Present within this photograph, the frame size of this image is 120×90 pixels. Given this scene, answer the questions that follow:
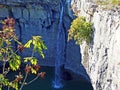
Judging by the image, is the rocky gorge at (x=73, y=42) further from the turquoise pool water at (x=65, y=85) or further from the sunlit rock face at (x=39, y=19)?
the turquoise pool water at (x=65, y=85)

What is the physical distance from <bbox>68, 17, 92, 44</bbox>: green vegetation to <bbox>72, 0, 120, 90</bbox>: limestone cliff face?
0.86 ft

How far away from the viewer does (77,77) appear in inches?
781

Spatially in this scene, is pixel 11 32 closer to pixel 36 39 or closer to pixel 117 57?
pixel 36 39

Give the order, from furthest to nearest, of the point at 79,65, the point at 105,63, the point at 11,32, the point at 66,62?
the point at 66,62 < the point at 79,65 < the point at 105,63 < the point at 11,32

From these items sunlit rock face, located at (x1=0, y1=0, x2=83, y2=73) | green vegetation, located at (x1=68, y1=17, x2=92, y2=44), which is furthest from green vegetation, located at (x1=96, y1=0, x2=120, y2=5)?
sunlit rock face, located at (x1=0, y1=0, x2=83, y2=73)

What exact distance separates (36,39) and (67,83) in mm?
15145

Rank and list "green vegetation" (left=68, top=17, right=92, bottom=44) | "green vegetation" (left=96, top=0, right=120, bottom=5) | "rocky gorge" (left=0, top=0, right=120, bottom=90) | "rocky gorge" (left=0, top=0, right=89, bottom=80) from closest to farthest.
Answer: "rocky gorge" (left=0, top=0, right=120, bottom=90), "green vegetation" (left=96, top=0, right=120, bottom=5), "green vegetation" (left=68, top=17, right=92, bottom=44), "rocky gorge" (left=0, top=0, right=89, bottom=80)

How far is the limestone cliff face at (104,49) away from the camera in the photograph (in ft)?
35.4

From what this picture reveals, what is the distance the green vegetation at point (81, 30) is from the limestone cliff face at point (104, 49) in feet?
0.86

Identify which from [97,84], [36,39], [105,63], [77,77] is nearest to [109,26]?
[105,63]

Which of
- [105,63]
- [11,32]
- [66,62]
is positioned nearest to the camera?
[11,32]

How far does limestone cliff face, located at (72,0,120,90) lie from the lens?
1080cm

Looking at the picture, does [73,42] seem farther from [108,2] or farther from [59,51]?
[108,2]

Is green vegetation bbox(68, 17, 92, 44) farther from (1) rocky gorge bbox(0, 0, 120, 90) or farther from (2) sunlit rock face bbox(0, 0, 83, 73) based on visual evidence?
(2) sunlit rock face bbox(0, 0, 83, 73)
